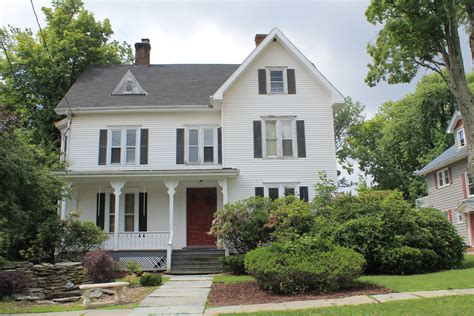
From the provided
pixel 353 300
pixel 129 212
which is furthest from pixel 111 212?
pixel 353 300

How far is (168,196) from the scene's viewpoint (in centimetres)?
1953

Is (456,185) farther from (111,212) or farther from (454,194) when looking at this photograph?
(111,212)

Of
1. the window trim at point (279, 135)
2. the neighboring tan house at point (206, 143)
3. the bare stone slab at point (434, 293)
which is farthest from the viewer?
the window trim at point (279, 135)

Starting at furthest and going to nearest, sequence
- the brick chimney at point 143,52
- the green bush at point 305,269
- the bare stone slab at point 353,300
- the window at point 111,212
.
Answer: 1. the brick chimney at point 143,52
2. the window at point 111,212
3. the green bush at point 305,269
4. the bare stone slab at point 353,300

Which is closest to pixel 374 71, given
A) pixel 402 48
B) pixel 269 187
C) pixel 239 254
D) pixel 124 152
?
pixel 402 48

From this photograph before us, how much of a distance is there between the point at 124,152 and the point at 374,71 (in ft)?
37.7

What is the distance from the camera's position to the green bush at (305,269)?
394 inches

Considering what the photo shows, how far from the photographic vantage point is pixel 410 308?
7734 mm

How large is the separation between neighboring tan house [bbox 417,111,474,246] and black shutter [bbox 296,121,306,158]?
11968mm

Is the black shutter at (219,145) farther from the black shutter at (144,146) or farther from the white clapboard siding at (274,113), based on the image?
the black shutter at (144,146)

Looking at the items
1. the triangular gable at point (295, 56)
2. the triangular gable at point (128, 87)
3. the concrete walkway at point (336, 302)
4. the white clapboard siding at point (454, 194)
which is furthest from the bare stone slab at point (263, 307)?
the white clapboard siding at point (454, 194)

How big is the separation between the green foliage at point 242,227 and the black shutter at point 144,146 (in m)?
5.21

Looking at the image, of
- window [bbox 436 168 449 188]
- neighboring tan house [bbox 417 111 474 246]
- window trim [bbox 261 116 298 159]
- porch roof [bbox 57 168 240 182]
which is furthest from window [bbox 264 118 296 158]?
window [bbox 436 168 449 188]

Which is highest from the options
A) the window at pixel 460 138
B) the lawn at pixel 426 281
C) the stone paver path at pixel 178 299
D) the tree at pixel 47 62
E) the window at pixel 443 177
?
the tree at pixel 47 62
